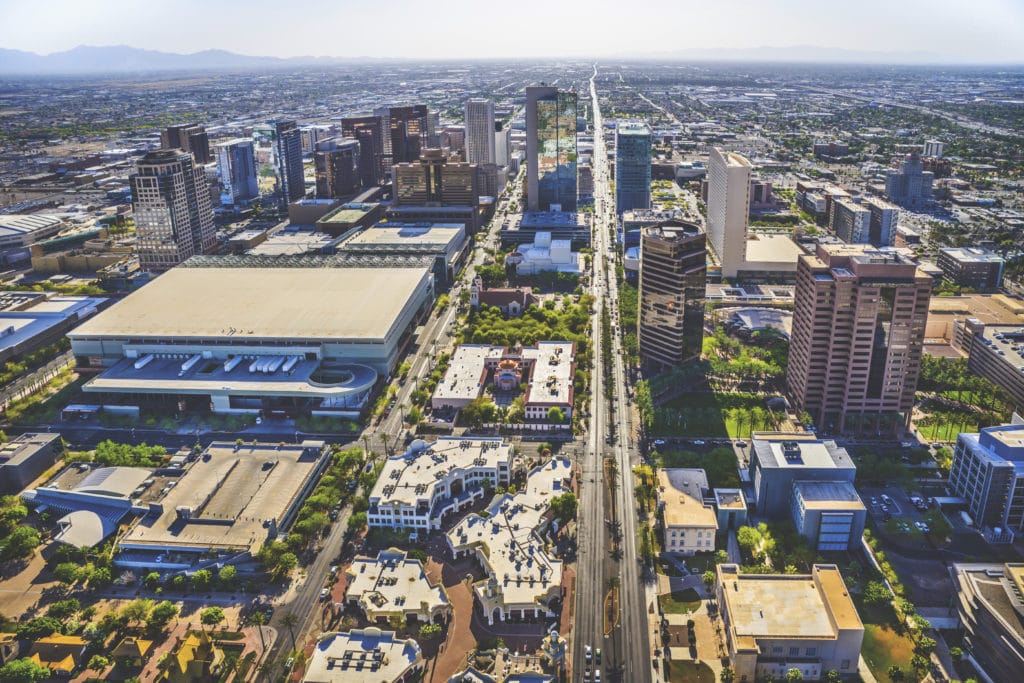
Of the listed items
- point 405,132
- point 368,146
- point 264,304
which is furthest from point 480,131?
point 264,304

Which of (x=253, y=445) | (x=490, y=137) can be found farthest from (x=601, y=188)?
(x=253, y=445)

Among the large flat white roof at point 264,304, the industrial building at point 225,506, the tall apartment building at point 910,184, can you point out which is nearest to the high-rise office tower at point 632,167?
the large flat white roof at point 264,304

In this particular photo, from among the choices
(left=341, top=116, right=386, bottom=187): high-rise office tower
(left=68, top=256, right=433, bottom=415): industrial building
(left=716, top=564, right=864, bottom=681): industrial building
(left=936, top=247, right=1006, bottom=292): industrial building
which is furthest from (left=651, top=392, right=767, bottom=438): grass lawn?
(left=341, top=116, right=386, bottom=187): high-rise office tower

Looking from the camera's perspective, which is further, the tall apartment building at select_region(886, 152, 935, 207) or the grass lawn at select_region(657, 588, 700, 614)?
the tall apartment building at select_region(886, 152, 935, 207)

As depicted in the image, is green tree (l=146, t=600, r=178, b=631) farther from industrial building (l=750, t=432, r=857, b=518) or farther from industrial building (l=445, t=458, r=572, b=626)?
industrial building (l=750, t=432, r=857, b=518)

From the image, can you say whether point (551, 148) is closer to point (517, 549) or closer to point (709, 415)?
point (709, 415)

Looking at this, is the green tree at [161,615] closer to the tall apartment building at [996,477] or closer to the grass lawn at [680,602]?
the grass lawn at [680,602]

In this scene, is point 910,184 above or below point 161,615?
above
